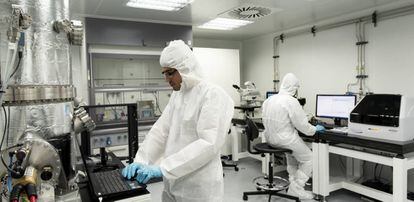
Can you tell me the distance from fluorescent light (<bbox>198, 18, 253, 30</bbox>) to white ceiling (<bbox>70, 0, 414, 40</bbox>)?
0.47 feet

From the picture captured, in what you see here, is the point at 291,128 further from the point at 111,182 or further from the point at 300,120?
the point at 111,182

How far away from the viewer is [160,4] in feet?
9.82

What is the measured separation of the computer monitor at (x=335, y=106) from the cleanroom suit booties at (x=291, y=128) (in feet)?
2.10

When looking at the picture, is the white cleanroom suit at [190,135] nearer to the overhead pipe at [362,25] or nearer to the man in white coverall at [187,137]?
the man in white coverall at [187,137]

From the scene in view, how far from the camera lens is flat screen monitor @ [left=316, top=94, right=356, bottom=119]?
324 centimetres

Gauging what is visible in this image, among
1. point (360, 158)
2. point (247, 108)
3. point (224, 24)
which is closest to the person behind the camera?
point (360, 158)

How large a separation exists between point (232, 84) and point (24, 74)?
12.6 feet

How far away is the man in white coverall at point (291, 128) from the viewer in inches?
115

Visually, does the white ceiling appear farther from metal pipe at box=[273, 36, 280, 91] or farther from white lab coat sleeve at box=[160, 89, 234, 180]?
white lab coat sleeve at box=[160, 89, 234, 180]

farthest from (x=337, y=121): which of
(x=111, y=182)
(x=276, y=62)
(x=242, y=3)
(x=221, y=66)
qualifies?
(x=111, y=182)

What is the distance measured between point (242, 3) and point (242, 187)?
7.13 feet

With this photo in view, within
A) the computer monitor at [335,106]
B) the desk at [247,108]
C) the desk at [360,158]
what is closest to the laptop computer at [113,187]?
the desk at [360,158]

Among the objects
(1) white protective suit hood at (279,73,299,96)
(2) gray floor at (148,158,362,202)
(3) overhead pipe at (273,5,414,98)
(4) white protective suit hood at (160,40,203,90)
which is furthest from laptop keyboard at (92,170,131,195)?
(3) overhead pipe at (273,5,414,98)

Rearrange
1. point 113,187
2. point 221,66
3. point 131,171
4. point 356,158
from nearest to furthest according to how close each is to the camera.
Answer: point 113,187, point 131,171, point 356,158, point 221,66
